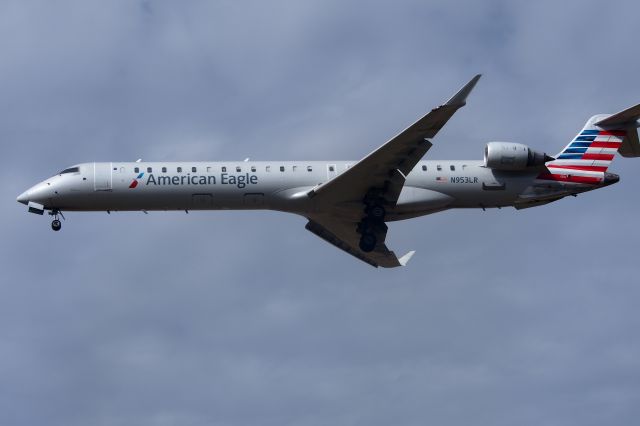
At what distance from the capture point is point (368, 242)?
1789 inches

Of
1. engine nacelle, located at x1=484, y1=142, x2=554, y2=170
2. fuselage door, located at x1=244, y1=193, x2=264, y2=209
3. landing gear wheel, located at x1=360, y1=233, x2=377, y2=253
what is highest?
engine nacelle, located at x1=484, y1=142, x2=554, y2=170

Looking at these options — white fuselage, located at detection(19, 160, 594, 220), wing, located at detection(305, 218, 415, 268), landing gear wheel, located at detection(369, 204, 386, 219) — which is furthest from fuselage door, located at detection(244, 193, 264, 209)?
landing gear wheel, located at detection(369, 204, 386, 219)

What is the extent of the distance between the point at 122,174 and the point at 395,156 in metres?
9.61

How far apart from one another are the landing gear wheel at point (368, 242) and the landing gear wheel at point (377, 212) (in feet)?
2.62

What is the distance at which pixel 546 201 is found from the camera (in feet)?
149

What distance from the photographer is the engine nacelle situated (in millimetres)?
44344

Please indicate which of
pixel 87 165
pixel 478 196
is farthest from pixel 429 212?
pixel 87 165

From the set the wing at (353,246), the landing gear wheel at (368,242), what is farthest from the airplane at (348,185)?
the wing at (353,246)

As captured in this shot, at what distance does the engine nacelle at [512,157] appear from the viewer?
145 ft

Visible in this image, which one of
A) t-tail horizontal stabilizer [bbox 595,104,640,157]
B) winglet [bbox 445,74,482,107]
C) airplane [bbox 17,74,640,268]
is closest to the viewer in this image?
winglet [bbox 445,74,482,107]

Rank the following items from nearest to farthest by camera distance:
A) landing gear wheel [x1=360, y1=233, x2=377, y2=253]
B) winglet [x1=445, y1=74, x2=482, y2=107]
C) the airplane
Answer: winglet [x1=445, y1=74, x2=482, y2=107]
the airplane
landing gear wheel [x1=360, y1=233, x2=377, y2=253]

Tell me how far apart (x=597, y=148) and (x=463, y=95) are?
8.13 meters

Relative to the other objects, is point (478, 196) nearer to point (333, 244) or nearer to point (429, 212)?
point (429, 212)

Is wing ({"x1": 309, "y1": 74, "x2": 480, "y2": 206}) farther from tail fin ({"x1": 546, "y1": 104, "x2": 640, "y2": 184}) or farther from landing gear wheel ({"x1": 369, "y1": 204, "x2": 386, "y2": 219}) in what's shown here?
tail fin ({"x1": 546, "y1": 104, "x2": 640, "y2": 184})
